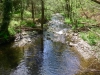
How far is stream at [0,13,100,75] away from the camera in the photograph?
19.1 meters

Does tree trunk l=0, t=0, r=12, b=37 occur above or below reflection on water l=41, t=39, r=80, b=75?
above

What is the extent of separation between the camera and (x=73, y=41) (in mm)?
31094

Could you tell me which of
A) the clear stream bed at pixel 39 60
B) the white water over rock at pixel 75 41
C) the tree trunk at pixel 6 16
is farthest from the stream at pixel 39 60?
the tree trunk at pixel 6 16

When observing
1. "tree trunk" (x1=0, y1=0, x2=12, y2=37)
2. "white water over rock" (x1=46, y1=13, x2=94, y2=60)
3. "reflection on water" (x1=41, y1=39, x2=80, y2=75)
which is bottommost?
"reflection on water" (x1=41, y1=39, x2=80, y2=75)

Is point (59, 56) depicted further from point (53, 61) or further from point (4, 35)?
point (4, 35)

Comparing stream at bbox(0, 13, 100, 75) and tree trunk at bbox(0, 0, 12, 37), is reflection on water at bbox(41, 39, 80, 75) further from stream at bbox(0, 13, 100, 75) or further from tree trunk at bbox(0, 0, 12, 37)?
tree trunk at bbox(0, 0, 12, 37)

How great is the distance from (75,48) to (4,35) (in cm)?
1070

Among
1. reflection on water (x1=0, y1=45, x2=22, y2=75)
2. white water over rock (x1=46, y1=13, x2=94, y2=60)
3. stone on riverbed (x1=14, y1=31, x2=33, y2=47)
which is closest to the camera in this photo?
reflection on water (x1=0, y1=45, x2=22, y2=75)

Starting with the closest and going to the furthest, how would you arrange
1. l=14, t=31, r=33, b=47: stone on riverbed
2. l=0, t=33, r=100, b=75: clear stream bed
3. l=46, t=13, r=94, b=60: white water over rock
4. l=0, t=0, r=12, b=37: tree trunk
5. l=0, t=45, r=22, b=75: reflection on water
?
l=0, t=33, r=100, b=75: clear stream bed < l=0, t=45, r=22, b=75: reflection on water < l=46, t=13, r=94, b=60: white water over rock < l=14, t=31, r=33, b=47: stone on riverbed < l=0, t=0, r=12, b=37: tree trunk

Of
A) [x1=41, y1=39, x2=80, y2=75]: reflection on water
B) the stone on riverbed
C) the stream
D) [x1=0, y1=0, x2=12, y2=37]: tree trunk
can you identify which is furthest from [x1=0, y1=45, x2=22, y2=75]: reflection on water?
[x1=0, y1=0, x2=12, y2=37]: tree trunk

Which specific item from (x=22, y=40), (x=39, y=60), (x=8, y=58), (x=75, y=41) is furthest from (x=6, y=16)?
(x=75, y=41)

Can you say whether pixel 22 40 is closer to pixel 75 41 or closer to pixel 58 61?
pixel 75 41

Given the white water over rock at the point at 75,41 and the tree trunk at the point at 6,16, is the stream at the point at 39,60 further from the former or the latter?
the tree trunk at the point at 6,16

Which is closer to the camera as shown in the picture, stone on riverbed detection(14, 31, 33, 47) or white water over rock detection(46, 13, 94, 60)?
white water over rock detection(46, 13, 94, 60)
